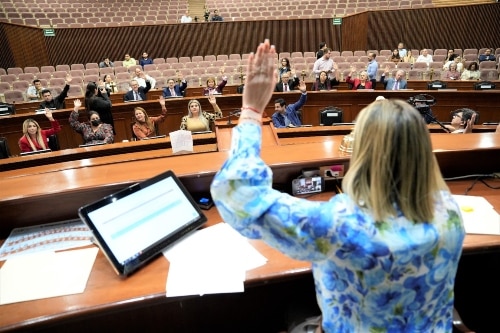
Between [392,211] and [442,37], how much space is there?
34.2 ft

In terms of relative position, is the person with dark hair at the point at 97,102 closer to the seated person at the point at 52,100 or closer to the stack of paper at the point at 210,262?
the seated person at the point at 52,100

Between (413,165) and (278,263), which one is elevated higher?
(413,165)

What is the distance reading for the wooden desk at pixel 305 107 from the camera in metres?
4.94

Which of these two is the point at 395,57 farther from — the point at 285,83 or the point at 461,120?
the point at 461,120

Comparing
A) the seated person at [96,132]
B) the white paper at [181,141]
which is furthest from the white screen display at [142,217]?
the seated person at [96,132]

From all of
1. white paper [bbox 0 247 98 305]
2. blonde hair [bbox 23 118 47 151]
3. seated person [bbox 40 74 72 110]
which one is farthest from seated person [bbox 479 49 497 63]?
white paper [bbox 0 247 98 305]

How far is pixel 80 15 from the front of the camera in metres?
9.72

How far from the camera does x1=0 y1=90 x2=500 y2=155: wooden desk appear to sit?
4938mm

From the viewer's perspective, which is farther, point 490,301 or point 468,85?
point 468,85

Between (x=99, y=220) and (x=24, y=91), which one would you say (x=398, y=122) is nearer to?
(x=99, y=220)

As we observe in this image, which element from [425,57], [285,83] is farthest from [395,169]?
[425,57]

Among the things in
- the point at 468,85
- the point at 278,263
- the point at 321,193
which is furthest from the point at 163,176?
the point at 468,85

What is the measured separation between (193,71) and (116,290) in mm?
7035

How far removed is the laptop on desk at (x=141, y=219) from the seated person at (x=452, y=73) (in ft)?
22.3
